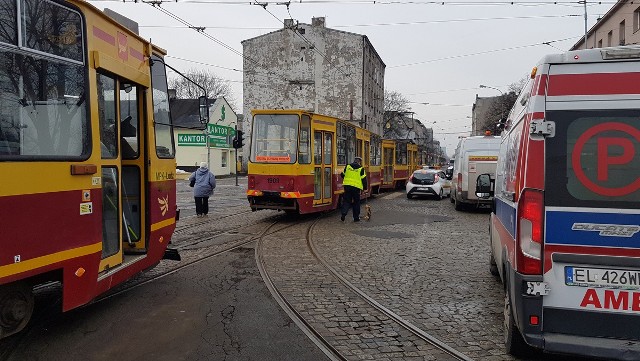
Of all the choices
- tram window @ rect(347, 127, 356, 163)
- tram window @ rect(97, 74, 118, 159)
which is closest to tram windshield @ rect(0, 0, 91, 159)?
tram window @ rect(97, 74, 118, 159)

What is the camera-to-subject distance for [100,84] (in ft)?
15.9

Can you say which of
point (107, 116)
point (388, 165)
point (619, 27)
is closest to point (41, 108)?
point (107, 116)

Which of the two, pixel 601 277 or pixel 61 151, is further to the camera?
pixel 61 151

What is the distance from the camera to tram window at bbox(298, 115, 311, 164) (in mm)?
13266

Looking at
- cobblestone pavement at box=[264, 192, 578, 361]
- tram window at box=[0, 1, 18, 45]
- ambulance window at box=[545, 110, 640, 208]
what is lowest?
cobblestone pavement at box=[264, 192, 578, 361]

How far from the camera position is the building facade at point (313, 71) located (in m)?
47.9

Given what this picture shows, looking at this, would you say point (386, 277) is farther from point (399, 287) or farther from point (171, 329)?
point (171, 329)

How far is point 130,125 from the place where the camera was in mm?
6047

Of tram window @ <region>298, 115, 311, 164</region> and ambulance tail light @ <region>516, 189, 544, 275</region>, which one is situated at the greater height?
tram window @ <region>298, 115, 311, 164</region>

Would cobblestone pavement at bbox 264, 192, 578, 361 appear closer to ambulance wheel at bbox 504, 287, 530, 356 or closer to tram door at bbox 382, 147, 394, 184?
ambulance wheel at bbox 504, 287, 530, 356

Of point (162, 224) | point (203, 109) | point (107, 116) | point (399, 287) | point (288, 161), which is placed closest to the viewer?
point (107, 116)

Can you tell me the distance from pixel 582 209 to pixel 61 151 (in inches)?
168

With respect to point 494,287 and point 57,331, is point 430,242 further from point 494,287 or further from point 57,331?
point 57,331

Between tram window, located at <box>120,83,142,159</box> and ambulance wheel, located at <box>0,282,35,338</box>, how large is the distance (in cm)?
225
